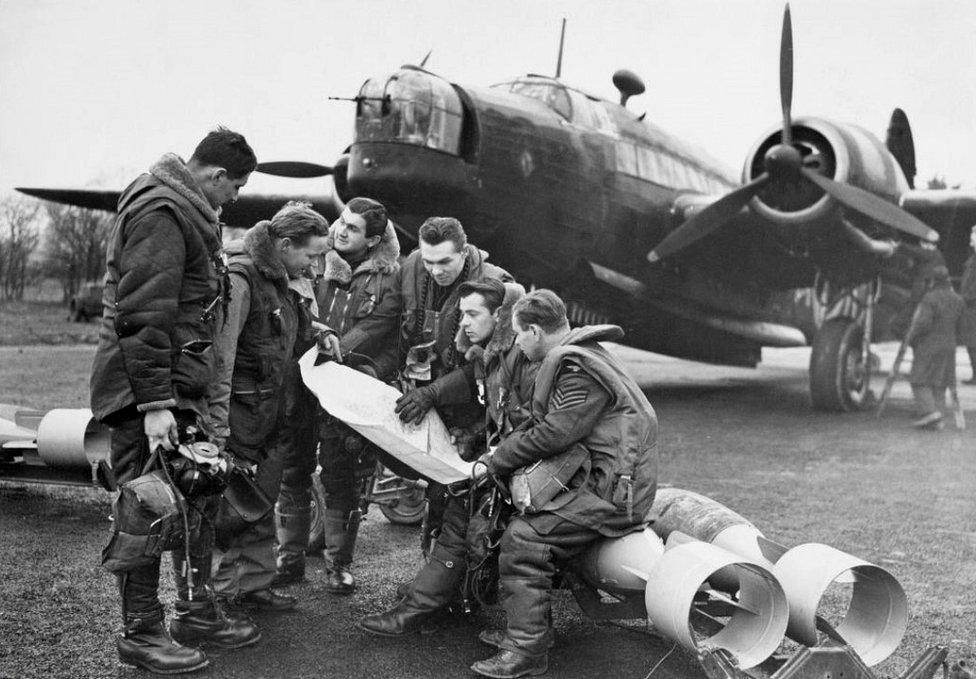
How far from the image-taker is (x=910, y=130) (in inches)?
568

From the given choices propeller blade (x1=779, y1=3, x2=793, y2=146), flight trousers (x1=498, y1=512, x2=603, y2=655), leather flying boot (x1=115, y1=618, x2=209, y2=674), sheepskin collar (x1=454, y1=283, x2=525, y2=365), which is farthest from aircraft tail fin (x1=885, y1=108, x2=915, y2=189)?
leather flying boot (x1=115, y1=618, x2=209, y2=674)

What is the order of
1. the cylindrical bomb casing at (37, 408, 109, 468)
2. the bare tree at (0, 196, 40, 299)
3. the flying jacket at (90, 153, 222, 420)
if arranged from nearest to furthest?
the flying jacket at (90, 153, 222, 420) < the cylindrical bomb casing at (37, 408, 109, 468) < the bare tree at (0, 196, 40, 299)

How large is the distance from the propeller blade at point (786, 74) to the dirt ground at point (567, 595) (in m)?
4.00

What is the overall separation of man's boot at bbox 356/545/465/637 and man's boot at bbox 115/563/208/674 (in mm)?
811

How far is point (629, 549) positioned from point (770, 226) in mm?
9264

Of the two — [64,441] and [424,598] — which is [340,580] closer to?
[424,598]

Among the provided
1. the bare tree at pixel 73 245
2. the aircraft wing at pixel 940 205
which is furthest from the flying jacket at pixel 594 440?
the bare tree at pixel 73 245

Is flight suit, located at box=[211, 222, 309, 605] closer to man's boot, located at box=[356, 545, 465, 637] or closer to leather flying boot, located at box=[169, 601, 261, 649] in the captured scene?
leather flying boot, located at box=[169, 601, 261, 649]

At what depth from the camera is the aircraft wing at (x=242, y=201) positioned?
47.3ft

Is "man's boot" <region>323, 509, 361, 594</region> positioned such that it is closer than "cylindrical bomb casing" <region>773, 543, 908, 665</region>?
No

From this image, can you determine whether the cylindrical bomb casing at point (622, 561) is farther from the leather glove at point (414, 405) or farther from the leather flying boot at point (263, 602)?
the leather flying boot at point (263, 602)

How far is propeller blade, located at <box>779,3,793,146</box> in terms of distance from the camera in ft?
36.7

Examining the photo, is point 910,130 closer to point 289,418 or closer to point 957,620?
point 957,620

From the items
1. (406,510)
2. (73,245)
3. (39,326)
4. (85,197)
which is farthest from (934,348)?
(73,245)
